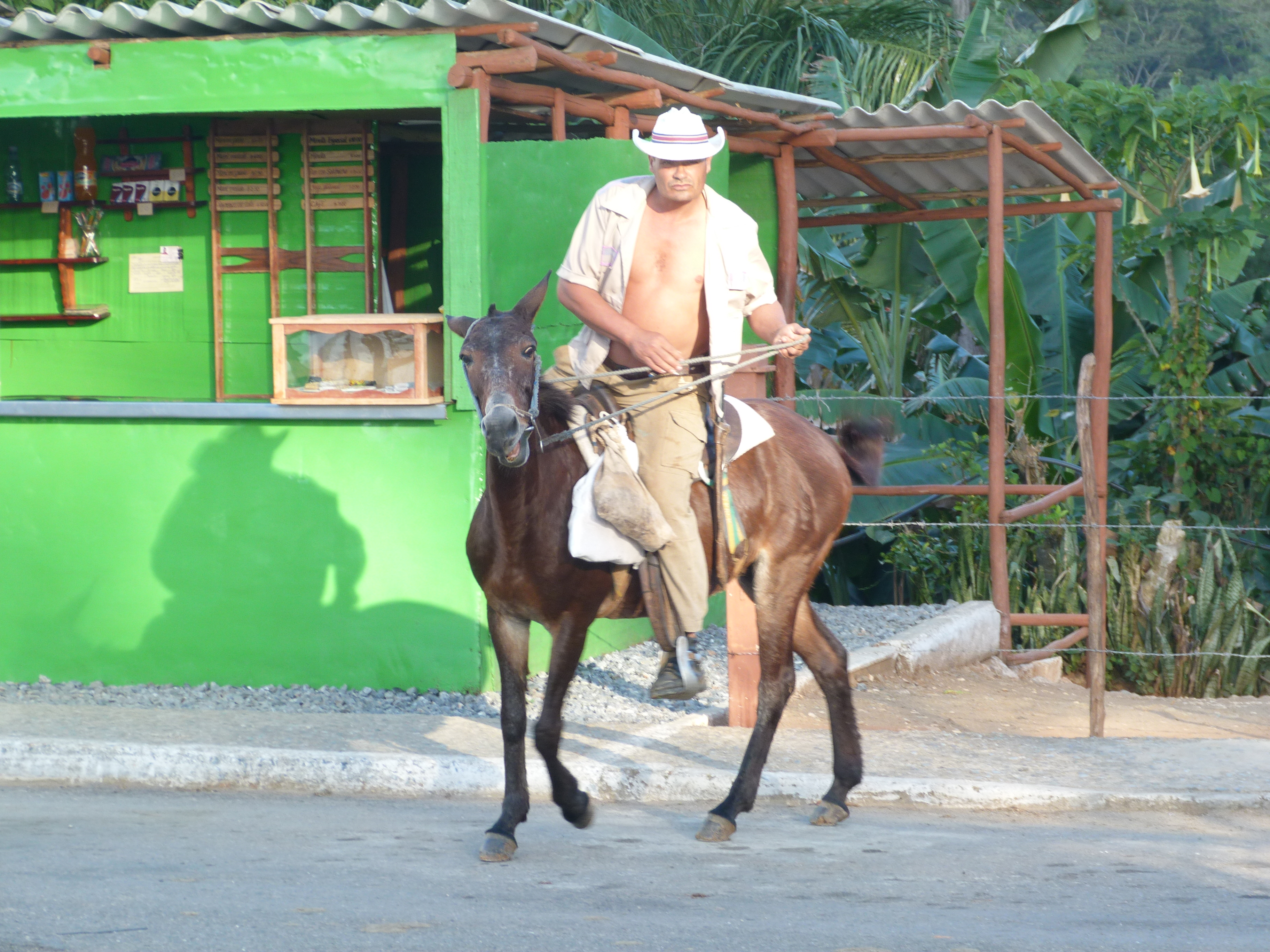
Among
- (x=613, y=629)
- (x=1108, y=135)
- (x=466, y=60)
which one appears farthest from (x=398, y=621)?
(x=1108, y=135)

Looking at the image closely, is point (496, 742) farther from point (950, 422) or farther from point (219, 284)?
point (950, 422)

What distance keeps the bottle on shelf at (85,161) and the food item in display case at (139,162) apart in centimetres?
16

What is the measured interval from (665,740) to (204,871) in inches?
93.5

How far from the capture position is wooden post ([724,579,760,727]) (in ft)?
22.7

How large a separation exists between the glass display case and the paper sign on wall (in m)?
2.72

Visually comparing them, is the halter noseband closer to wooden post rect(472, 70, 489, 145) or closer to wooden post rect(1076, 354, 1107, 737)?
wooden post rect(472, 70, 489, 145)

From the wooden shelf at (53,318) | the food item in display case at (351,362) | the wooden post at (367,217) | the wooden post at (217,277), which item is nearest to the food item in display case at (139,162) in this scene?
the wooden post at (217,277)

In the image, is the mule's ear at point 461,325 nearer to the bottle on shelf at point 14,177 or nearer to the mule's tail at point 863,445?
the mule's tail at point 863,445

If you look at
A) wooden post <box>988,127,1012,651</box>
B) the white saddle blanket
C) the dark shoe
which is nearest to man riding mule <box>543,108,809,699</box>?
the white saddle blanket

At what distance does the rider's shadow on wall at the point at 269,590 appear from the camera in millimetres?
7754

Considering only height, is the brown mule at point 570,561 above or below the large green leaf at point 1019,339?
below

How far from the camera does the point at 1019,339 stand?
38.4 ft

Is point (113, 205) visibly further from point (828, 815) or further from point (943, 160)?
point (828, 815)

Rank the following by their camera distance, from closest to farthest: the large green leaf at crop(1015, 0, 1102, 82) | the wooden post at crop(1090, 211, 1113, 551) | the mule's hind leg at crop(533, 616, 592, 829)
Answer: the mule's hind leg at crop(533, 616, 592, 829) < the wooden post at crop(1090, 211, 1113, 551) < the large green leaf at crop(1015, 0, 1102, 82)
